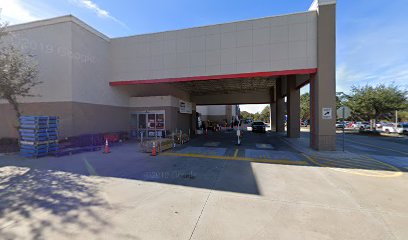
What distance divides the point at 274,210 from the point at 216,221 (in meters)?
1.38

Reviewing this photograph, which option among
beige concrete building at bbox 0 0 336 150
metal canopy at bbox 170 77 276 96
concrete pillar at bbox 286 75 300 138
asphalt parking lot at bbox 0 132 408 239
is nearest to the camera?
asphalt parking lot at bbox 0 132 408 239

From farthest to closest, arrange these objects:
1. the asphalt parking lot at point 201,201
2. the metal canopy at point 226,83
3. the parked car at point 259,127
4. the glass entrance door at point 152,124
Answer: the parked car at point 259,127 → the metal canopy at point 226,83 → the glass entrance door at point 152,124 → the asphalt parking lot at point 201,201

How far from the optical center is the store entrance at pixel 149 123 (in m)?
17.5

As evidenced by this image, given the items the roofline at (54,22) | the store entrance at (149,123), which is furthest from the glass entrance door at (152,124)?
the roofline at (54,22)

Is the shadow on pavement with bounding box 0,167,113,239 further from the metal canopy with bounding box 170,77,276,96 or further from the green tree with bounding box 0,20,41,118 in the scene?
the metal canopy with bounding box 170,77,276,96

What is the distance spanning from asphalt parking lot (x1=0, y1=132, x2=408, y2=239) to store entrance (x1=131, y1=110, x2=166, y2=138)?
953cm

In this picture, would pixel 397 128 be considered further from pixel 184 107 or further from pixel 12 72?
pixel 12 72

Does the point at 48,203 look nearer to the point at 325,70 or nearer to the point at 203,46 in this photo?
the point at 203,46

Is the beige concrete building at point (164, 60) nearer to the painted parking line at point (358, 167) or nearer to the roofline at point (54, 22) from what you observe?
the roofline at point (54, 22)

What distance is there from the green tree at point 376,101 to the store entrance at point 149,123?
2609cm

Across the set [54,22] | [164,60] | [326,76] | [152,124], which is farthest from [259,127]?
[54,22]

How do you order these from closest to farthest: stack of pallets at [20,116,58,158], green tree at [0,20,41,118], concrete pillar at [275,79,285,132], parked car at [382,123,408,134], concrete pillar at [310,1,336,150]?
1. stack of pallets at [20,116,58,158]
2. green tree at [0,20,41,118]
3. concrete pillar at [310,1,336,150]
4. concrete pillar at [275,79,285,132]
5. parked car at [382,123,408,134]

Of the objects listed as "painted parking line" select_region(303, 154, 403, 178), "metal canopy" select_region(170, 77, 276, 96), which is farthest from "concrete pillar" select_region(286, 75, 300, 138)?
"painted parking line" select_region(303, 154, 403, 178)

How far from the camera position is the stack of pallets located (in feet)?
30.5
